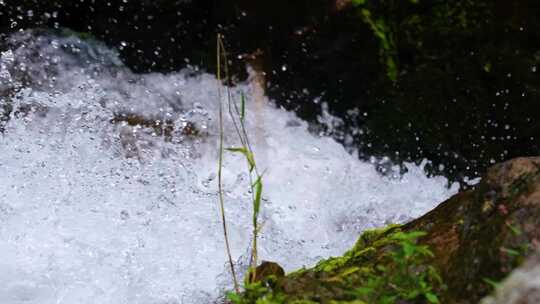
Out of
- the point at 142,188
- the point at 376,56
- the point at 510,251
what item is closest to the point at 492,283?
the point at 510,251

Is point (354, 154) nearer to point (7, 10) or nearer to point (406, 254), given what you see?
point (7, 10)

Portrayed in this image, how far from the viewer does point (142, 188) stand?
379 cm

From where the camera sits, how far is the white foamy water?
311 centimetres

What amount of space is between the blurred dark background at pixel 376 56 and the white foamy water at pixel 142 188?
0.70 ft

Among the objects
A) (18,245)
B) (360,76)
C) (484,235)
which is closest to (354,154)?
(360,76)

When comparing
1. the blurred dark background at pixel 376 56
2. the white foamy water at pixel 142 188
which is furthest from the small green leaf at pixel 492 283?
the blurred dark background at pixel 376 56

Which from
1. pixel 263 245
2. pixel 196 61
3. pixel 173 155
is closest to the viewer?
pixel 263 245

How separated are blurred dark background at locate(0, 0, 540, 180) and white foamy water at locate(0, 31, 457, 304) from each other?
212 mm

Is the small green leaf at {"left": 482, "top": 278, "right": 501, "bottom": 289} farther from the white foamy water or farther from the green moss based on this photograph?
the white foamy water

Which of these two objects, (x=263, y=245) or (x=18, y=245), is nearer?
(x=18, y=245)

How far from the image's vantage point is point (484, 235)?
6.21ft

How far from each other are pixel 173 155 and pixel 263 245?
3.50 feet

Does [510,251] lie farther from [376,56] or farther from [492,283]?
[376,56]

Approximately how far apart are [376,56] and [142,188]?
232 cm
